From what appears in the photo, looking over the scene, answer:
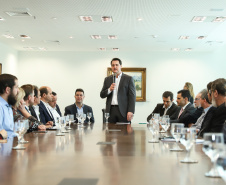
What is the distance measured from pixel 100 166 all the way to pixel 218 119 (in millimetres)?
A: 1926

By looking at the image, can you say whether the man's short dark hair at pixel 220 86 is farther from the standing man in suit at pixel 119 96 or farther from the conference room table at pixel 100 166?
the standing man in suit at pixel 119 96

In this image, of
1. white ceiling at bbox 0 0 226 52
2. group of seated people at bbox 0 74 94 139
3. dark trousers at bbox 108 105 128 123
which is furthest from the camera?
white ceiling at bbox 0 0 226 52

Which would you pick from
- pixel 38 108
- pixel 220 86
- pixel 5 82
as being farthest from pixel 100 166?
pixel 38 108

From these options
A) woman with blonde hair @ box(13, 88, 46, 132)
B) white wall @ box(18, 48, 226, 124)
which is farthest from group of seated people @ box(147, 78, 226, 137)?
white wall @ box(18, 48, 226, 124)

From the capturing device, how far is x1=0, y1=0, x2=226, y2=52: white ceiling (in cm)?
709

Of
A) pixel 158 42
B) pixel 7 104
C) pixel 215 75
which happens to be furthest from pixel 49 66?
pixel 7 104

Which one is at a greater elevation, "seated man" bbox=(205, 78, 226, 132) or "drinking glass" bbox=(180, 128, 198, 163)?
"seated man" bbox=(205, 78, 226, 132)

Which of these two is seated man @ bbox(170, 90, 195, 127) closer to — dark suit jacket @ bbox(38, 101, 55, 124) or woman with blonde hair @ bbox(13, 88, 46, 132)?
dark suit jacket @ bbox(38, 101, 55, 124)

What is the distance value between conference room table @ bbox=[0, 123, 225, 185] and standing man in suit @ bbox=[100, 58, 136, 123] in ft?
10.8

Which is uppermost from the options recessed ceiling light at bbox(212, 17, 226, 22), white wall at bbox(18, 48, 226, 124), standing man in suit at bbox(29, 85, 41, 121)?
recessed ceiling light at bbox(212, 17, 226, 22)

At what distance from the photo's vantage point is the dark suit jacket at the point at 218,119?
10.8 feet

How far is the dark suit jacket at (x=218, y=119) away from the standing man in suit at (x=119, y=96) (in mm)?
2418

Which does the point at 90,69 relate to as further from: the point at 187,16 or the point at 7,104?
the point at 7,104

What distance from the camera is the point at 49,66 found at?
1348 centimetres
